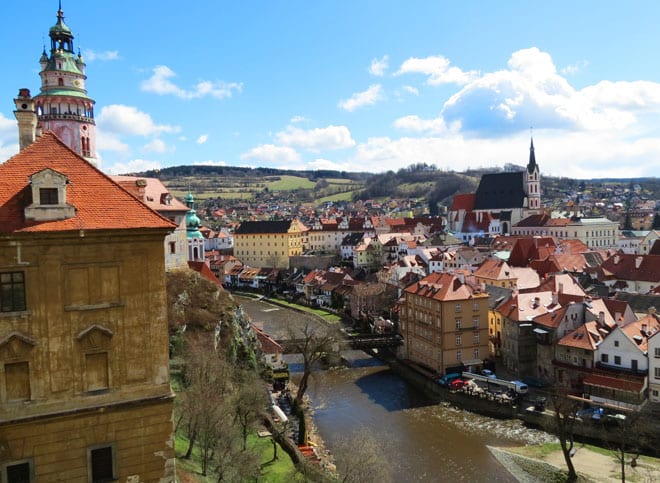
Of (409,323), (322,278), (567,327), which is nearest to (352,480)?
(567,327)

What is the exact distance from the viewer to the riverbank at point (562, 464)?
87.0ft

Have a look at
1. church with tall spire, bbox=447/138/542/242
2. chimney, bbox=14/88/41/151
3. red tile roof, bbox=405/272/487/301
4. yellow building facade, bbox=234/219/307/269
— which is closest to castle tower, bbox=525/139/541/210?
church with tall spire, bbox=447/138/542/242

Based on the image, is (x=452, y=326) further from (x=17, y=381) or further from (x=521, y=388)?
(x=17, y=381)

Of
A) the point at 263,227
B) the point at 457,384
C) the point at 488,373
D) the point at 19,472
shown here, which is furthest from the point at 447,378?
the point at 263,227

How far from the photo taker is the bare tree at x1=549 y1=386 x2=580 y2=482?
87.1 ft

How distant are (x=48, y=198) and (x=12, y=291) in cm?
195

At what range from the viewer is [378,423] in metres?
34.4

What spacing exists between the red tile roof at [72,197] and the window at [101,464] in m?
4.56

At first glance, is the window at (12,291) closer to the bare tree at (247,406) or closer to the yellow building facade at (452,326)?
the bare tree at (247,406)

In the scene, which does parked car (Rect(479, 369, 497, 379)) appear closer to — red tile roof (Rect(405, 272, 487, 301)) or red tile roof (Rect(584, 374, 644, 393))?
red tile roof (Rect(405, 272, 487, 301))

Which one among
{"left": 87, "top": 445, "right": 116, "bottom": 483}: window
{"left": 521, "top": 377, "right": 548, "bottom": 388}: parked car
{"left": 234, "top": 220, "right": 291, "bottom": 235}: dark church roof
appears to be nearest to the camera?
{"left": 87, "top": 445, "right": 116, "bottom": 483}: window

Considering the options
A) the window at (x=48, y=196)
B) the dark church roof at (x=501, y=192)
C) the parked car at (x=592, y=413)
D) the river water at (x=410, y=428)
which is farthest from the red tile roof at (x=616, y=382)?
the dark church roof at (x=501, y=192)

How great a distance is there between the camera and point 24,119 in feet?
51.2

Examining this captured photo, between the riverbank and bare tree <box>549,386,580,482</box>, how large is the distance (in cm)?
46
